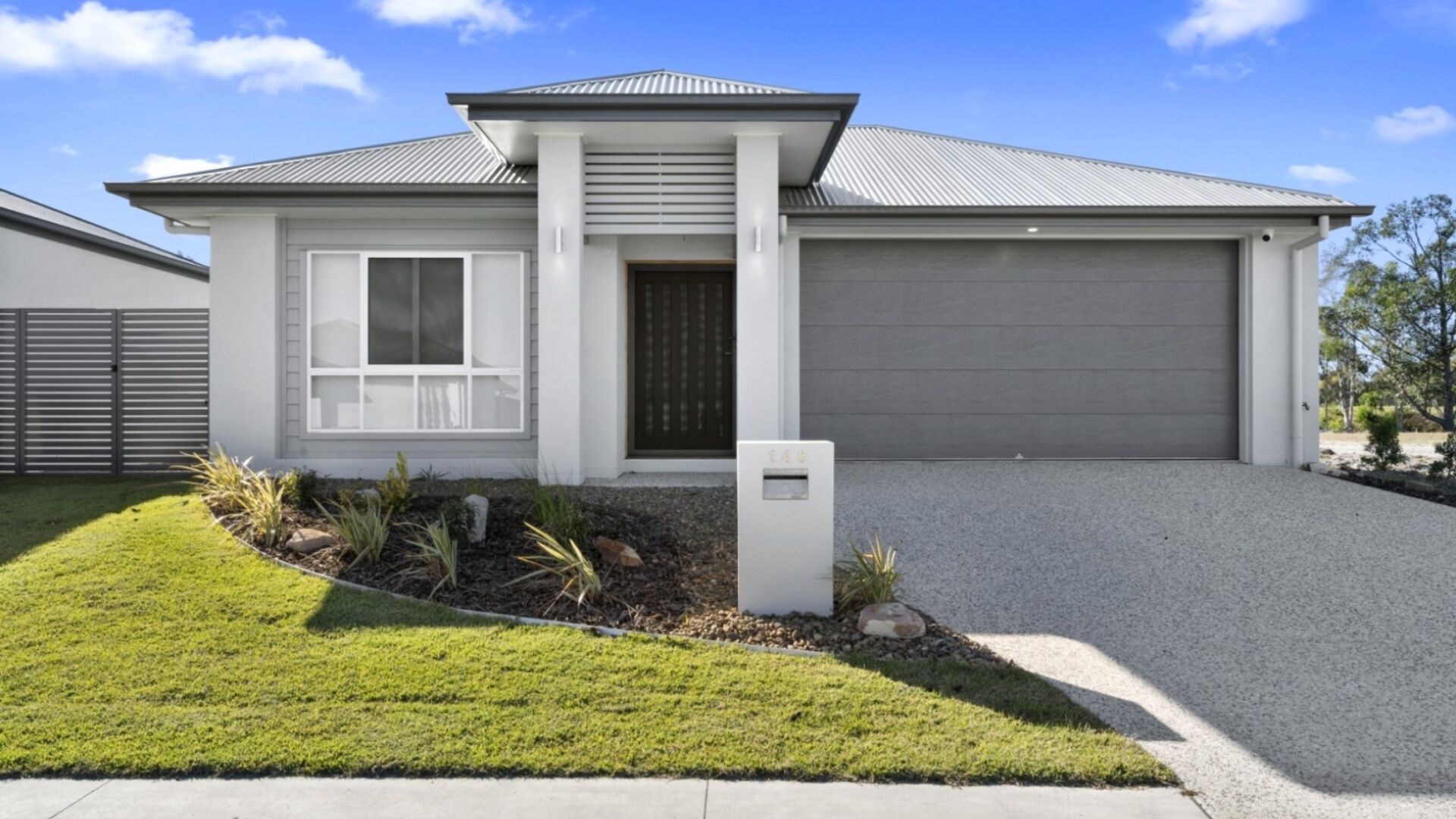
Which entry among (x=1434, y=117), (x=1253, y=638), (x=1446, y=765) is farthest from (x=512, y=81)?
(x=1434, y=117)

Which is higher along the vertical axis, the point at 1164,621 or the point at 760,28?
the point at 760,28

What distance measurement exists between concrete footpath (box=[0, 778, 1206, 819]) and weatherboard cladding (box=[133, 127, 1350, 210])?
7.11 metres

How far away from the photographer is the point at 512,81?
31.3 feet

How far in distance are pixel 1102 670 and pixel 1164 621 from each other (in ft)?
3.60

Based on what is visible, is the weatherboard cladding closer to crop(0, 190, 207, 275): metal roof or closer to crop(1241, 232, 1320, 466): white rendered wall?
crop(1241, 232, 1320, 466): white rendered wall

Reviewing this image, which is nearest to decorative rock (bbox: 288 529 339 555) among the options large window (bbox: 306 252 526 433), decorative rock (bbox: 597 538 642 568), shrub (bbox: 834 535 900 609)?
decorative rock (bbox: 597 538 642 568)

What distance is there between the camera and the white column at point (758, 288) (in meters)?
8.88

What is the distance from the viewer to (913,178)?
11.6 metres

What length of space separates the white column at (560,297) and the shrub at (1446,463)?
961 centimetres

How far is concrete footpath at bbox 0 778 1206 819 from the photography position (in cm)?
312

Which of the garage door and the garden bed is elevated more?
the garage door

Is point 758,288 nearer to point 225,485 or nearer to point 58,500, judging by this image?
point 225,485

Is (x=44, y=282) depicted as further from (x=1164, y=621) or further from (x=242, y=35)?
(x=1164, y=621)

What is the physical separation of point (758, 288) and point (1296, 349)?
21.6 feet
